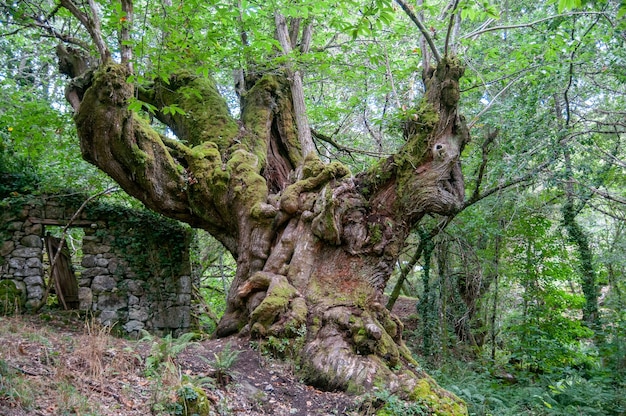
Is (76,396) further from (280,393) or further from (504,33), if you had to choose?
(504,33)

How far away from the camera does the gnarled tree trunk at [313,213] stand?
4.55 meters

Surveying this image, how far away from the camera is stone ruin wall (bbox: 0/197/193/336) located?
309 inches

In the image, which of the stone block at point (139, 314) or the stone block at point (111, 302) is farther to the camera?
the stone block at point (139, 314)

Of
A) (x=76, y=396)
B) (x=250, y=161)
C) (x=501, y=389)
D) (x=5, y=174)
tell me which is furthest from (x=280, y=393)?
(x=5, y=174)

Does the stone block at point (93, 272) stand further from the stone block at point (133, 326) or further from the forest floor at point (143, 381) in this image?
the forest floor at point (143, 381)

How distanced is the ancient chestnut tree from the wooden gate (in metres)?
3.77

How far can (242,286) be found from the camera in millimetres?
5305

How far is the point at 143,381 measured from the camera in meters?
3.41

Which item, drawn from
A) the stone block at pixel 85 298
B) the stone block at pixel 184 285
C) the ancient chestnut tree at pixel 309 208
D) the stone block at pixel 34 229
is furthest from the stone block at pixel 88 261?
the ancient chestnut tree at pixel 309 208

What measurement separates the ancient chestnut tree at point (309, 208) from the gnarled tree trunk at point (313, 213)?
14mm

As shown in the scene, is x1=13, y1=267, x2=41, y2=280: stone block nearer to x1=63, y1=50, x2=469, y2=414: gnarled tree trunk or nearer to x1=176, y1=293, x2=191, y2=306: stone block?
x1=176, y1=293, x2=191, y2=306: stone block

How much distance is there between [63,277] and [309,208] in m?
6.02

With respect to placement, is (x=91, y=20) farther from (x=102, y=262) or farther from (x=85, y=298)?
(x=85, y=298)

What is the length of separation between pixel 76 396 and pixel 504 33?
10.3 m
